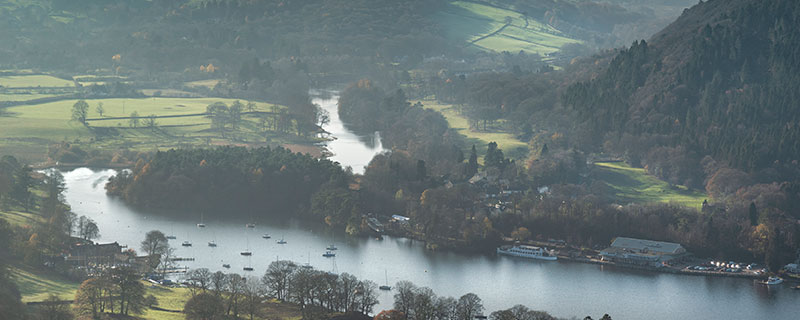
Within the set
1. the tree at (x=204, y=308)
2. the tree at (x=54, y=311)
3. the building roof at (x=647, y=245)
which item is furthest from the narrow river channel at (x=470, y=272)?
the tree at (x=54, y=311)

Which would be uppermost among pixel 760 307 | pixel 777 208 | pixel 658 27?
pixel 658 27

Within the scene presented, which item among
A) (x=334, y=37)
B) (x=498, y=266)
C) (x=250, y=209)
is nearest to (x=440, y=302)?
(x=498, y=266)

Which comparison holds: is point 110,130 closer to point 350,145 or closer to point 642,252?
point 350,145

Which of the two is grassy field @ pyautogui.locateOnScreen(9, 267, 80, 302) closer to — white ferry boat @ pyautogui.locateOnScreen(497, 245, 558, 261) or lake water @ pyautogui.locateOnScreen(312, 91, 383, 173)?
white ferry boat @ pyautogui.locateOnScreen(497, 245, 558, 261)

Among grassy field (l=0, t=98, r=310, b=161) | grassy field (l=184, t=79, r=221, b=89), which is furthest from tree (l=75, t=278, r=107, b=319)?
grassy field (l=184, t=79, r=221, b=89)

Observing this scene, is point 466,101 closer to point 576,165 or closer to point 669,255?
point 576,165

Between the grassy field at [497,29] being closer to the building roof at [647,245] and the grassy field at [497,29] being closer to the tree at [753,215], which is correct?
the tree at [753,215]
